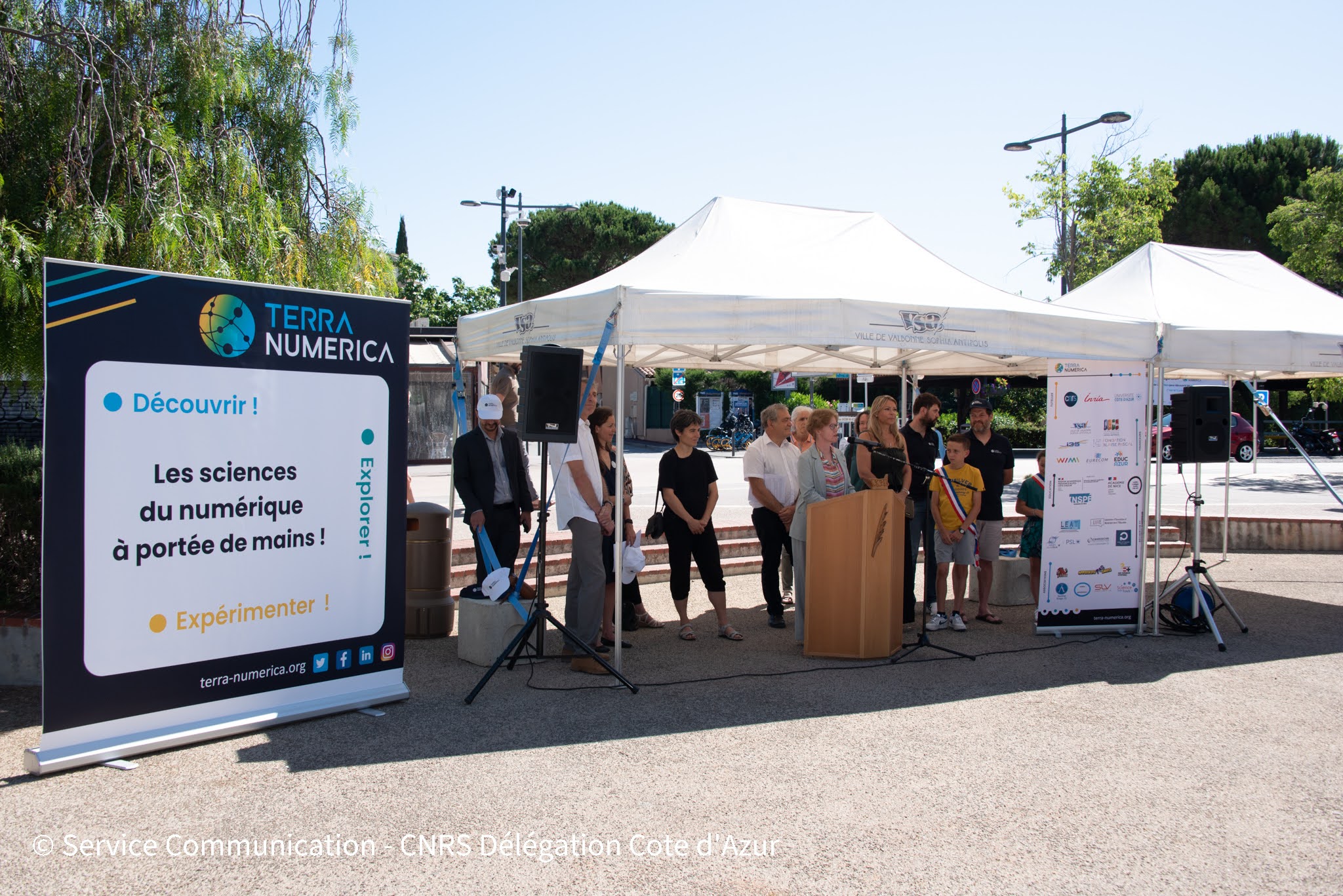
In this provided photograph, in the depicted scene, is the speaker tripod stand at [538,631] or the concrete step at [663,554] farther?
the concrete step at [663,554]

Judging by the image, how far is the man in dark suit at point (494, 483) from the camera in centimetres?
647

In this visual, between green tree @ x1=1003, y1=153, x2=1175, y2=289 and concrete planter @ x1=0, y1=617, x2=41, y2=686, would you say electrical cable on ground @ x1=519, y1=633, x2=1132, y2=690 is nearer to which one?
concrete planter @ x1=0, y1=617, x2=41, y2=686

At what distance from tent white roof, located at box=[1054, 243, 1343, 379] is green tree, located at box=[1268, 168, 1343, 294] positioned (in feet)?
45.2

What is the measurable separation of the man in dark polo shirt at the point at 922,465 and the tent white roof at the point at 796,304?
2.82 ft

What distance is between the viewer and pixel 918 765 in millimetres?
4422

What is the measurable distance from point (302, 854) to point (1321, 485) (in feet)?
70.5

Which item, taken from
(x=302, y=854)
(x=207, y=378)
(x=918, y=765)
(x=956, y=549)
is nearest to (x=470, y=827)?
(x=302, y=854)

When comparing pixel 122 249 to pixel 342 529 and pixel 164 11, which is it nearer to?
pixel 164 11

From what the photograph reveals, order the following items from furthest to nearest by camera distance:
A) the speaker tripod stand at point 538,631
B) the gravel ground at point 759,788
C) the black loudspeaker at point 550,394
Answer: the speaker tripod stand at point 538,631, the black loudspeaker at point 550,394, the gravel ground at point 759,788

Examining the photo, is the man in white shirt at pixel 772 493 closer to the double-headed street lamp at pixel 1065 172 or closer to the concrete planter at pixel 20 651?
the concrete planter at pixel 20 651

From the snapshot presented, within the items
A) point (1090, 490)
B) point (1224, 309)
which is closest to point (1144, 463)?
point (1090, 490)

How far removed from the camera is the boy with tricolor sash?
7.15 meters

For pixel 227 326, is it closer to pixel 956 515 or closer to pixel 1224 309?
pixel 956 515

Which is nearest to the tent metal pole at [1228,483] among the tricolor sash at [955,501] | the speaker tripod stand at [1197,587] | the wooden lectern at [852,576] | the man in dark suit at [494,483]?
the speaker tripod stand at [1197,587]
